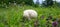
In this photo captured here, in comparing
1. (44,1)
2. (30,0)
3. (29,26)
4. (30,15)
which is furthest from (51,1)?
(29,26)

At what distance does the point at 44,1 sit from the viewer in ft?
46.7

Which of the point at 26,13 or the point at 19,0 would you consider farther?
the point at 19,0

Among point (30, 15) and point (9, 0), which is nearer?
point (30, 15)

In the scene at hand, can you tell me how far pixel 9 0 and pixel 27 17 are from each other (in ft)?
27.3

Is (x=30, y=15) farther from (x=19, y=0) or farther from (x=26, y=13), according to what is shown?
(x=19, y=0)

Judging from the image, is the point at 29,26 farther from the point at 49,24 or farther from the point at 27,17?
the point at 27,17

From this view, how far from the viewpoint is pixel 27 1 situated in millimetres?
14305

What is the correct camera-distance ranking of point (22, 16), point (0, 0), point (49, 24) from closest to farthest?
point (49, 24), point (22, 16), point (0, 0)

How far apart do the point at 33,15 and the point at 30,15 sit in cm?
8

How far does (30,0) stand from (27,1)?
393 mm

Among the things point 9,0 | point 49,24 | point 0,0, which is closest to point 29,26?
point 49,24

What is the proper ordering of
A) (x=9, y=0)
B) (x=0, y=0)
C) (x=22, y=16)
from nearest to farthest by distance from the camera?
(x=22, y=16) → (x=0, y=0) → (x=9, y=0)

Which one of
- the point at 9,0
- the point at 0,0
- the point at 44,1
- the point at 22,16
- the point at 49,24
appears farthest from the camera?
the point at 44,1

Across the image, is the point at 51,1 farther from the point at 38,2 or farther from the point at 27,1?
the point at 27,1
